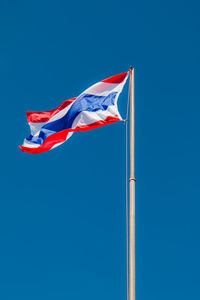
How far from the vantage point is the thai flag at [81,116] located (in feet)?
56.1

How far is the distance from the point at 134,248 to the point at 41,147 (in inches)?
293

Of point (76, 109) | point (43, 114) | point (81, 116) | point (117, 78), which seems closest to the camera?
point (81, 116)

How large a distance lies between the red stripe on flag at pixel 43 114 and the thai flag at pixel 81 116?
49 millimetres

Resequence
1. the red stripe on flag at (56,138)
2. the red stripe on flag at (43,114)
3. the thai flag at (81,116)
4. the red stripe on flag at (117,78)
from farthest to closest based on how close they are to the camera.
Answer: the red stripe on flag at (43,114), the red stripe on flag at (117,78), the thai flag at (81,116), the red stripe on flag at (56,138)

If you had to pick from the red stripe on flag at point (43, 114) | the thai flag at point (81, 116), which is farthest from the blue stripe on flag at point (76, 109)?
the red stripe on flag at point (43, 114)

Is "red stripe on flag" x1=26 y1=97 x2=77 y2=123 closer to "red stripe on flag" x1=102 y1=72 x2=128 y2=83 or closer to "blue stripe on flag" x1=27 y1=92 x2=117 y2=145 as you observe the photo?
"blue stripe on flag" x1=27 y1=92 x2=117 y2=145

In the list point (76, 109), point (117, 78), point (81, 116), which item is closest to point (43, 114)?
point (76, 109)

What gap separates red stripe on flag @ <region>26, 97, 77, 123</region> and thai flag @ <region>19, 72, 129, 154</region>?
0.05 m

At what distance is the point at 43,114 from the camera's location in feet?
65.1

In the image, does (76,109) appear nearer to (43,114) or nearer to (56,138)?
(56,138)

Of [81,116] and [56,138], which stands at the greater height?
[81,116]

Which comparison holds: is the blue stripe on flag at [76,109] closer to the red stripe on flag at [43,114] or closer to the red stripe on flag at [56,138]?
the red stripe on flag at [56,138]

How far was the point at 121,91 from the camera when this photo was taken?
696 inches

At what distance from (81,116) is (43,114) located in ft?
9.45
